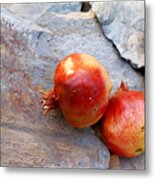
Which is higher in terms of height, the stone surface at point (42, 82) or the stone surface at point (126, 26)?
the stone surface at point (126, 26)

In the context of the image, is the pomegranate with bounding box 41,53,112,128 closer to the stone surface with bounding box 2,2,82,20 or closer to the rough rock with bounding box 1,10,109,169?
the rough rock with bounding box 1,10,109,169

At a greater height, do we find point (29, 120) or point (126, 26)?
point (126, 26)

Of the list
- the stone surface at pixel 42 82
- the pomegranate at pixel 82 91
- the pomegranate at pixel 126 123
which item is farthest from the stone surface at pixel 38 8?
the pomegranate at pixel 126 123

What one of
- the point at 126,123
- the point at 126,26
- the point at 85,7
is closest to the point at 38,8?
the point at 85,7

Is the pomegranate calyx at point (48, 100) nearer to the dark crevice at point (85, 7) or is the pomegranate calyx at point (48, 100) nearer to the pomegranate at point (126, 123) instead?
the pomegranate at point (126, 123)

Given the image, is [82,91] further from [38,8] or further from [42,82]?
[38,8]

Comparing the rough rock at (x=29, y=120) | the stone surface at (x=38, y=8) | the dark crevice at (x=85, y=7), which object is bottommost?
the rough rock at (x=29, y=120)
